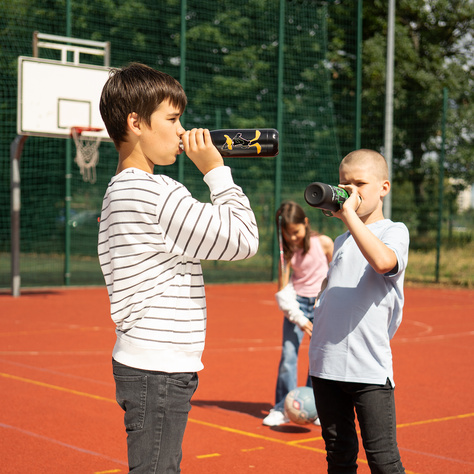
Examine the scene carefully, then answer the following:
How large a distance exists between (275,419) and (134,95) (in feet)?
11.4

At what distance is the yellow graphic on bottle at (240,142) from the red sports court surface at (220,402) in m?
2.40

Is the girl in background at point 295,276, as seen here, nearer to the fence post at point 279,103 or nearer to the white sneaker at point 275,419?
the white sneaker at point 275,419

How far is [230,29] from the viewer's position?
19.2 m

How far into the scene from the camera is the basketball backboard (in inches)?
501

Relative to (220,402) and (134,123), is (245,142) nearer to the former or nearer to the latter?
(134,123)

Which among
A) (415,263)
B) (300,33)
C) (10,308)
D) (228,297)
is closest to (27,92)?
(10,308)

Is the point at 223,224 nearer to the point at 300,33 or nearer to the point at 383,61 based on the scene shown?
the point at 300,33

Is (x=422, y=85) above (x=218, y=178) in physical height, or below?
above

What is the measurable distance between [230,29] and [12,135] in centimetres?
586

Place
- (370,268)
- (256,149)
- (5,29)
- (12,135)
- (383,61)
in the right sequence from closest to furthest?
(256,149)
(370,268)
(5,29)
(12,135)
(383,61)

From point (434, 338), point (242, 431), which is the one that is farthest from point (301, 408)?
point (434, 338)

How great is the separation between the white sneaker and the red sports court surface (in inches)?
2.4

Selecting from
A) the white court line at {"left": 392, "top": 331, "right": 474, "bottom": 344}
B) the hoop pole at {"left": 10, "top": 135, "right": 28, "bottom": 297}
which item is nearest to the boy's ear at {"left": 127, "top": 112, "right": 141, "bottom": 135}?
the white court line at {"left": 392, "top": 331, "right": 474, "bottom": 344}

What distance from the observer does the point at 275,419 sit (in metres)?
5.29
